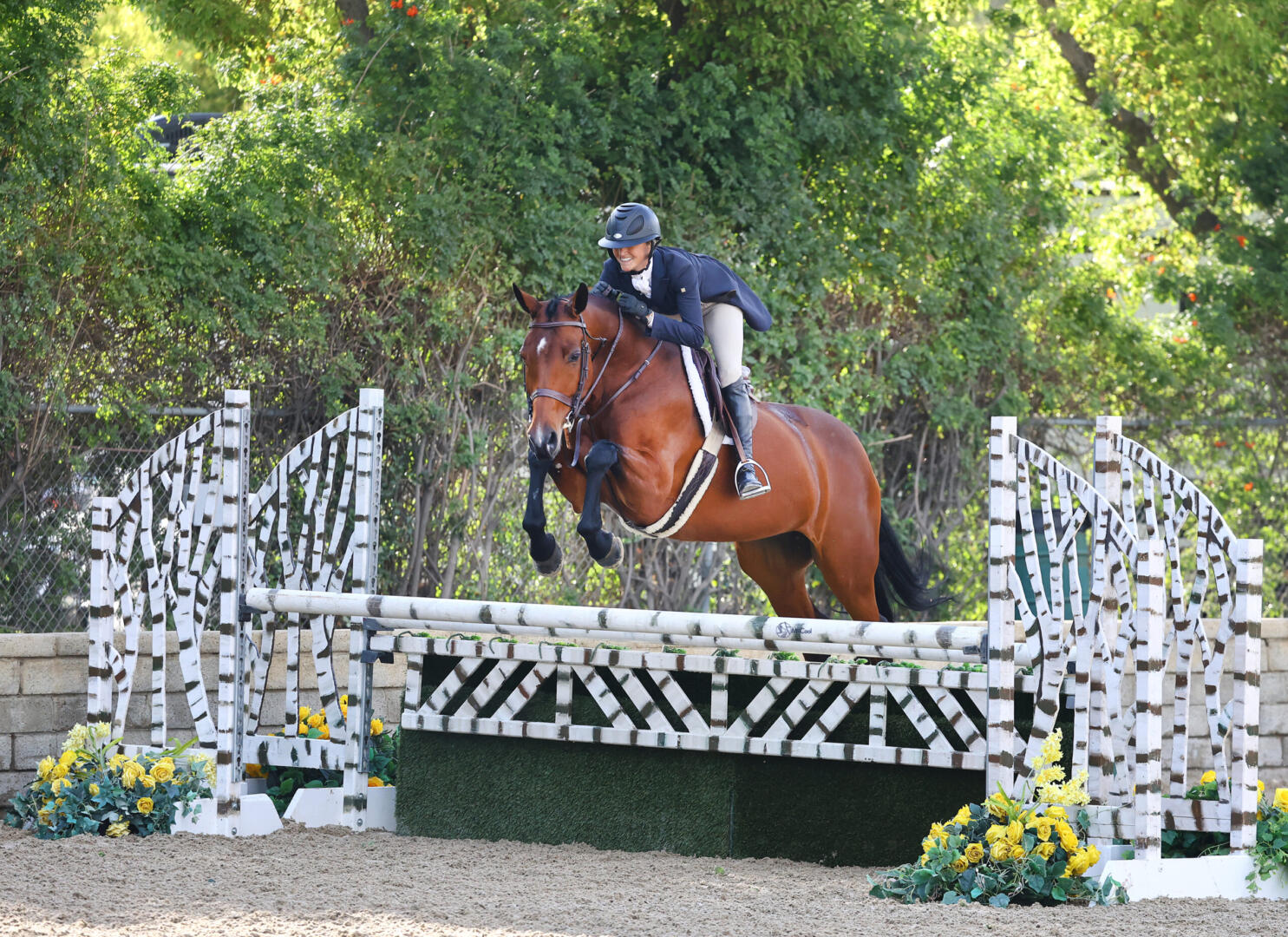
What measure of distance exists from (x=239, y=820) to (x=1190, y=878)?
9.02 ft

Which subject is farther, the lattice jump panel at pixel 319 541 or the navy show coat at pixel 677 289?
the lattice jump panel at pixel 319 541

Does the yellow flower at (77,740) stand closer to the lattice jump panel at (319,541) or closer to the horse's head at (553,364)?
the lattice jump panel at (319,541)

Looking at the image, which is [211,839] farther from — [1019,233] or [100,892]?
[1019,233]

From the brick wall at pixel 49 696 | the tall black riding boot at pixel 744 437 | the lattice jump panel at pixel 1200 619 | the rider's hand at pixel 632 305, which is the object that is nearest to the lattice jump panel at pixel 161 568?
the brick wall at pixel 49 696

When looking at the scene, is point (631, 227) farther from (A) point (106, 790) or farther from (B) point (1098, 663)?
(A) point (106, 790)

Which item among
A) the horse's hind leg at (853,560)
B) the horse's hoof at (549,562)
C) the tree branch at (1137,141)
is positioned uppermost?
the tree branch at (1137,141)

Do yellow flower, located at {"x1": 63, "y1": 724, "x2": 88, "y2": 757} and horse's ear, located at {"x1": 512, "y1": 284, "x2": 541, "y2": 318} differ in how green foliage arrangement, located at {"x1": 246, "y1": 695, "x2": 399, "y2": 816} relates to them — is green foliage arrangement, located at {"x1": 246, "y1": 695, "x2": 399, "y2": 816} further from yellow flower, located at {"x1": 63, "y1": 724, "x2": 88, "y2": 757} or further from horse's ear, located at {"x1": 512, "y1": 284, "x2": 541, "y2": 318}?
horse's ear, located at {"x1": 512, "y1": 284, "x2": 541, "y2": 318}

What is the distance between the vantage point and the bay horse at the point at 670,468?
445cm

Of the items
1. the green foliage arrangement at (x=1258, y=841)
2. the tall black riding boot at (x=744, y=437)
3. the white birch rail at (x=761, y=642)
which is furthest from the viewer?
the tall black riding boot at (x=744, y=437)

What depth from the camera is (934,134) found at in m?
8.71

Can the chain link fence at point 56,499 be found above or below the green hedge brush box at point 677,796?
above

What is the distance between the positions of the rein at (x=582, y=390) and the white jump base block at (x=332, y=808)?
1.32 metres

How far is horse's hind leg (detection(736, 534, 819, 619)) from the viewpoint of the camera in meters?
5.40

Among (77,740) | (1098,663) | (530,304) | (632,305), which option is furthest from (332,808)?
(1098,663)
